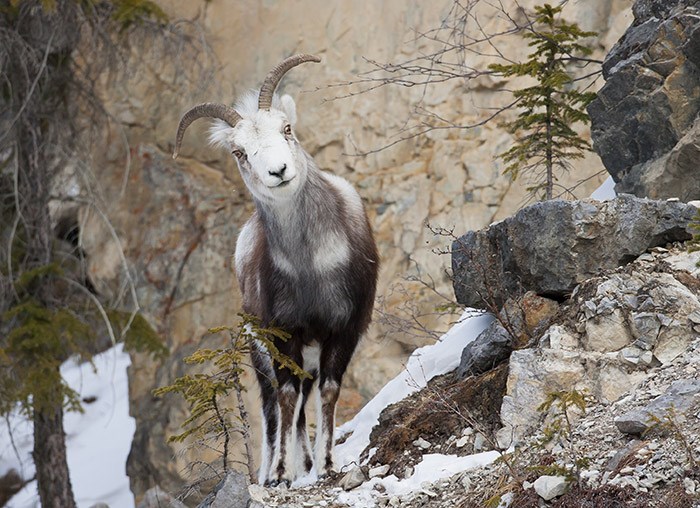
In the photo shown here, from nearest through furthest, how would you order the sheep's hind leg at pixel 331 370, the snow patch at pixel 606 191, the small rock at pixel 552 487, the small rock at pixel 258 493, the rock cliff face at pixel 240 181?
the small rock at pixel 552 487, the small rock at pixel 258 493, the sheep's hind leg at pixel 331 370, the snow patch at pixel 606 191, the rock cliff face at pixel 240 181

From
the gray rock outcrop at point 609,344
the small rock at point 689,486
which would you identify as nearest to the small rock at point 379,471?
the gray rock outcrop at point 609,344

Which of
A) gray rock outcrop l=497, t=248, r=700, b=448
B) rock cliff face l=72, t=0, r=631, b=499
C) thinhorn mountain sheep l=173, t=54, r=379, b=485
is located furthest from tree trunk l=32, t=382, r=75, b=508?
gray rock outcrop l=497, t=248, r=700, b=448

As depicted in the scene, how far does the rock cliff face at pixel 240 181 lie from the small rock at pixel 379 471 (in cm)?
642

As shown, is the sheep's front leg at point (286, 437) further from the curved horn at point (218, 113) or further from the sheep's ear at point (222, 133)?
the curved horn at point (218, 113)

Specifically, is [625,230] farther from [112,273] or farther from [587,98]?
[112,273]

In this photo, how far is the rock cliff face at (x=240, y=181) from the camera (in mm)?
11953

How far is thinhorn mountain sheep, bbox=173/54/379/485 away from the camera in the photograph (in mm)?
5926

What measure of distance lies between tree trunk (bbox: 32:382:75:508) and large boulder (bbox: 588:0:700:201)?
675 cm

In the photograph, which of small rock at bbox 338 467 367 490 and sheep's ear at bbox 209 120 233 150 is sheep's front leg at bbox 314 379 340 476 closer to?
small rock at bbox 338 467 367 490

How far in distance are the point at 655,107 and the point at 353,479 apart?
3.24m

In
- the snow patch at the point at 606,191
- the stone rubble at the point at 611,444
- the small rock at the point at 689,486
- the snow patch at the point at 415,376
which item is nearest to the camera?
the small rock at the point at 689,486

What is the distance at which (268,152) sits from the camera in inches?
224

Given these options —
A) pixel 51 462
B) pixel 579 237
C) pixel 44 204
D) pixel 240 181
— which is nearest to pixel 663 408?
pixel 579 237

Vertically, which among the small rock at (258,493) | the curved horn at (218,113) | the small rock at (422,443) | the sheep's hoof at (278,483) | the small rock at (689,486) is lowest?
the small rock at (689,486)
